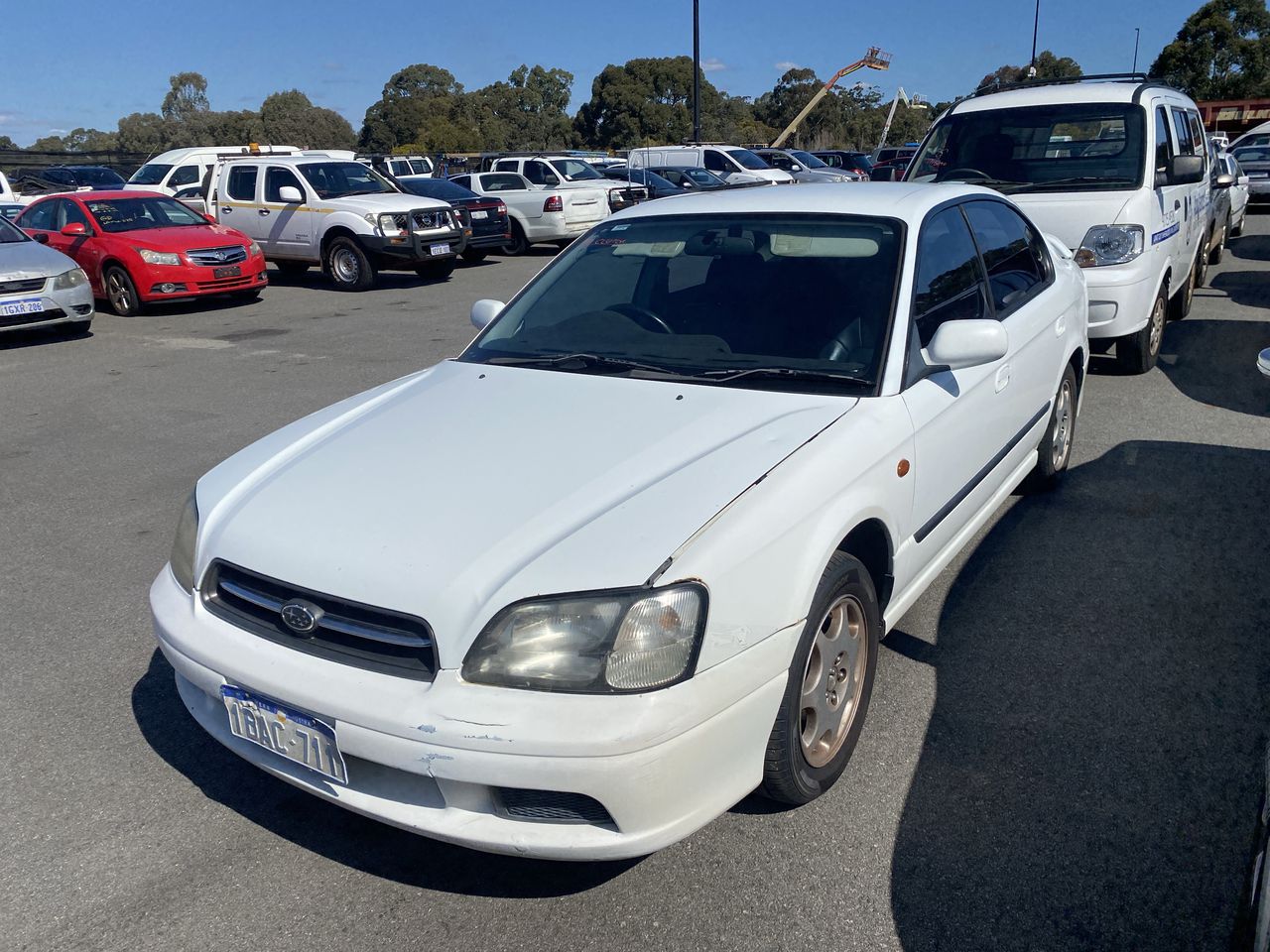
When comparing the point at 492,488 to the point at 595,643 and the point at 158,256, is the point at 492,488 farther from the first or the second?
the point at 158,256

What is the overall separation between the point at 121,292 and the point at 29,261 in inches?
82.5

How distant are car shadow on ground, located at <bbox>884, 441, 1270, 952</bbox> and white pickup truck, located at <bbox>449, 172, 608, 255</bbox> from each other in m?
14.8

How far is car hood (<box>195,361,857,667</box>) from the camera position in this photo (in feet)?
7.66

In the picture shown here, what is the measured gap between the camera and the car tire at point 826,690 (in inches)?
101

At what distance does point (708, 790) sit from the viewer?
7.70 feet

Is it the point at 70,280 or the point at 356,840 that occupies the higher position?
the point at 70,280

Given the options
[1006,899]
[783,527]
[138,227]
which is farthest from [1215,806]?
[138,227]

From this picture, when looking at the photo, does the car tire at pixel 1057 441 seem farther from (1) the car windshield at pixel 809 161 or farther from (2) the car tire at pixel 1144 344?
(1) the car windshield at pixel 809 161

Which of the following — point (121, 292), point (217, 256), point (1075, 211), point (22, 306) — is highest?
point (1075, 211)

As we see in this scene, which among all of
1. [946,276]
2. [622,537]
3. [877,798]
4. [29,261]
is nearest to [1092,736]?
[877,798]

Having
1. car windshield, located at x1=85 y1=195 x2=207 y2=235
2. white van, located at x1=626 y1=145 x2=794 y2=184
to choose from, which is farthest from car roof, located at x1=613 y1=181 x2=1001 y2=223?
white van, located at x1=626 y1=145 x2=794 y2=184

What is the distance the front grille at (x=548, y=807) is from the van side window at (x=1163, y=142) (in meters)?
6.87

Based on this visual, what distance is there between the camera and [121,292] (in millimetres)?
12891

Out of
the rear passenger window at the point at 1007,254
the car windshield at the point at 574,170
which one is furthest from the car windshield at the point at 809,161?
the rear passenger window at the point at 1007,254
